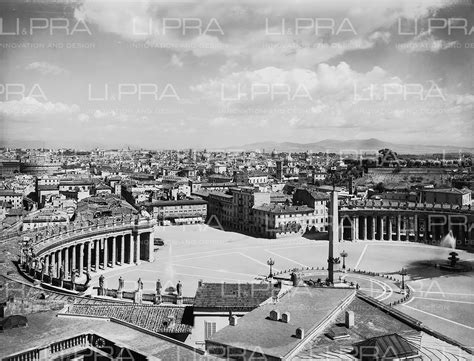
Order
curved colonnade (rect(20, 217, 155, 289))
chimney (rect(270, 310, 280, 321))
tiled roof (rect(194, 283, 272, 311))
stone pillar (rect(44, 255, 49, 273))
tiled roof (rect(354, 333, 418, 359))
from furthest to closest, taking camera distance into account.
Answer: curved colonnade (rect(20, 217, 155, 289))
stone pillar (rect(44, 255, 49, 273))
tiled roof (rect(194, 283, 272, 311))
chimney (rect(270, 310, 280, 321))
tiled roof (rect(354, 333, 418, 359))

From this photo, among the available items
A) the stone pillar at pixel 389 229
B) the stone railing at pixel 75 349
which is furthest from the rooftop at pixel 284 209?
the stone railing at pixel 75 349

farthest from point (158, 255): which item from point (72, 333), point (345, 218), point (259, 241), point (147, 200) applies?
point (72, 333)

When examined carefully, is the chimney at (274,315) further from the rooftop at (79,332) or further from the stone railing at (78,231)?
the stone railing at (78,231)

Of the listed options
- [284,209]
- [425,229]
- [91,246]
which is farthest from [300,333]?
[425,229]

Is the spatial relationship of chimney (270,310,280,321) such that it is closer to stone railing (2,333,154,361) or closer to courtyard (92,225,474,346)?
stone railing (2,333,154,361)

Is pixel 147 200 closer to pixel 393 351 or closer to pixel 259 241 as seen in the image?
pixel 259 241

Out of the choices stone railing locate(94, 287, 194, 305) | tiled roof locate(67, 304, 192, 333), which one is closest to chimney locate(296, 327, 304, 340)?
tiled roof locate(67, 304, 192, 333)
